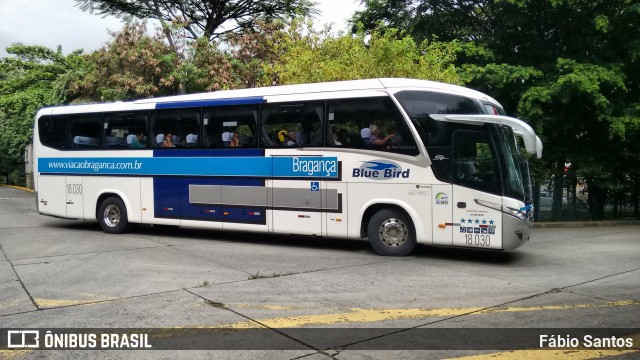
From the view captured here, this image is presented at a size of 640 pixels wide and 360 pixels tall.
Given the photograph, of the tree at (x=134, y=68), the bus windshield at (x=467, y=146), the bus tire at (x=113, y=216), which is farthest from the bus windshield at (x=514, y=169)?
the tree at (x=134, y=68)

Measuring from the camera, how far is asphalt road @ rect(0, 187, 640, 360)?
501cm

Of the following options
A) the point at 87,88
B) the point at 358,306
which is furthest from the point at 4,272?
the point at 87,88

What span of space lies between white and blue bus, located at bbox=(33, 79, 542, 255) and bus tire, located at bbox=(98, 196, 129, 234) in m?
0.03

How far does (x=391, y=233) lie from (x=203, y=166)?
4494 millimetres

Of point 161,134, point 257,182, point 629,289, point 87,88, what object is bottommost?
point 629,289

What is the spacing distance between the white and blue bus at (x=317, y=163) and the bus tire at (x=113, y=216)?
0.03 meters

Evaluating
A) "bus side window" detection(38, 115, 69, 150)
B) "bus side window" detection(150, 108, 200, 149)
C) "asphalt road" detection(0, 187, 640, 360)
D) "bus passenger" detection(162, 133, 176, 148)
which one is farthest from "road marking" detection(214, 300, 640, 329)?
"bus side window" detection(38, 115, 69, 150)

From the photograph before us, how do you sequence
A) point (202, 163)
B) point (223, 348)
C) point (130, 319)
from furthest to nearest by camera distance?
point (202, 163), point (130, 319), point (223, 348)

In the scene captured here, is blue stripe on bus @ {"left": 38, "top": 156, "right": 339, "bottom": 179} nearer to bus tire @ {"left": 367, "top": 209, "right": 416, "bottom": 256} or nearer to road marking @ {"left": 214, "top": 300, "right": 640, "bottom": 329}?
bus tire @ {"left": 367, "top": 209, "right": 416, "bottom": 256}

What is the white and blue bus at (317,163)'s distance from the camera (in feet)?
30.2

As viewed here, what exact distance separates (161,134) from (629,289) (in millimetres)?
9769

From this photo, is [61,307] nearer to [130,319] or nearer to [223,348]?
[130,319]

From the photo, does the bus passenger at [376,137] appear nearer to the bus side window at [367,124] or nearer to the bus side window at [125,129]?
the bus side window at [367,124]

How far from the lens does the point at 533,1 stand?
1684 centimetres
